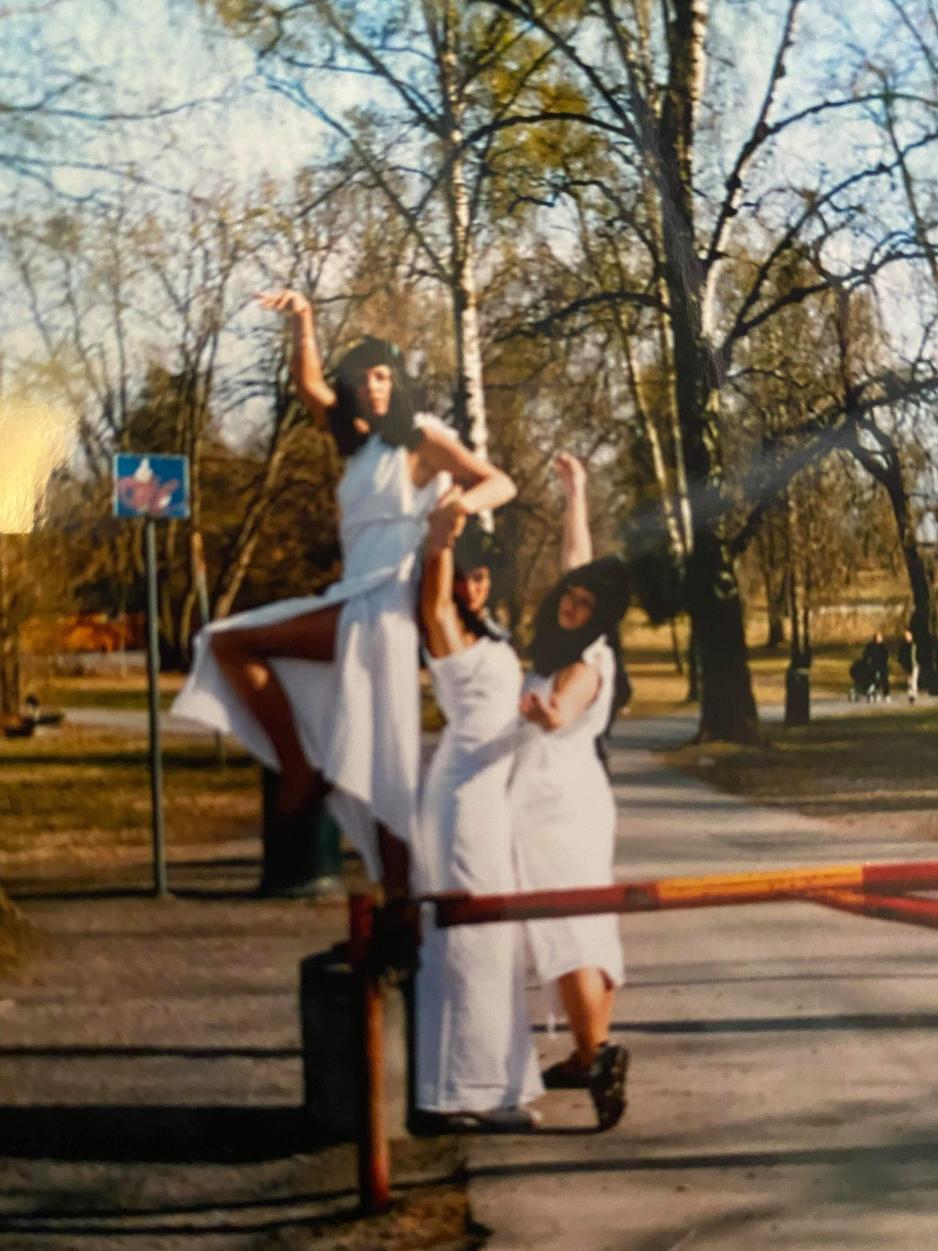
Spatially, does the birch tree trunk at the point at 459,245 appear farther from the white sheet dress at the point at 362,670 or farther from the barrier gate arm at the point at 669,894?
the barrier gate arm at the point at 669,894

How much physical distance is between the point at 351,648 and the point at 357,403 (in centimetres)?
38

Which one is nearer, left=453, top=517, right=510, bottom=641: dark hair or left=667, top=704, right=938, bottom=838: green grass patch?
left=453, top=517, right=510, bottom=641: dark hair

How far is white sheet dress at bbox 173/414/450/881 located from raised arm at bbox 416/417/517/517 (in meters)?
0.02

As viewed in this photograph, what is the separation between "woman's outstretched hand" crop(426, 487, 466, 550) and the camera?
2.69 metres

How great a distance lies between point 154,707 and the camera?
105 inches

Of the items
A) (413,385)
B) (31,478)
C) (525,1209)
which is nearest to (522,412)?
(413,385)

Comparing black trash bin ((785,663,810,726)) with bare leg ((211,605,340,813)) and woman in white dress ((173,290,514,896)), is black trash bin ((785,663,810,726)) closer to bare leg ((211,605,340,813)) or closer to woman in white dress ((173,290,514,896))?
woman in white dress ((173,290,514,896))

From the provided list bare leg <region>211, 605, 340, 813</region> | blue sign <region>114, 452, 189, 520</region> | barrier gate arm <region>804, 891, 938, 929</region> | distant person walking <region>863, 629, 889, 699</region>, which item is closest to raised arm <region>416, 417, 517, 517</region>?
bare leg <region>211, 605, 340, 813</region>

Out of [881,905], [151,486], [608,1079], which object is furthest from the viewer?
[881,905]

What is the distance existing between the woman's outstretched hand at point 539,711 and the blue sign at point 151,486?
602 mm

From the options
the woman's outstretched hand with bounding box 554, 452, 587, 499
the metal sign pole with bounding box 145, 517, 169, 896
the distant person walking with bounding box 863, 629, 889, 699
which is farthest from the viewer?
the distant person walking with bounding box 863, 629, 889, 699

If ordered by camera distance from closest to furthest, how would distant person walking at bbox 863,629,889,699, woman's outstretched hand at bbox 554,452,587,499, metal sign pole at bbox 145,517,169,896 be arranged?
metal sign pole at bbox 145,517,169,896
woman's outstretched hand at bbox 554,452,587,499
distant person walking at bbox 863,629,889,699

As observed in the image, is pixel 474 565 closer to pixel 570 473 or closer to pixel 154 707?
pixel 570 473

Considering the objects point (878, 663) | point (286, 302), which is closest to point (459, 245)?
point (286, 302)
